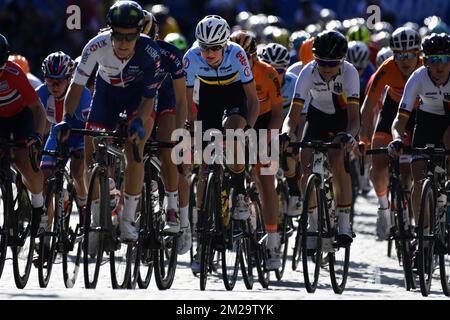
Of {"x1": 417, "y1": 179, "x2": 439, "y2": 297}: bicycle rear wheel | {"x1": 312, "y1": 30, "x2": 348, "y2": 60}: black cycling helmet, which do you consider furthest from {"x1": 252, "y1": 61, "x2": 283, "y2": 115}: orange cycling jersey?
{"x1": 417, "y1": 179, "x2": 439, "y2": 297}: bicycle rear wheel

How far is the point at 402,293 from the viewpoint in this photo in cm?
1217

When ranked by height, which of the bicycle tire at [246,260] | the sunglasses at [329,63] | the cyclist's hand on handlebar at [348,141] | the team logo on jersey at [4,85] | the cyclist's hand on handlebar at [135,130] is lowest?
the bicycle tire at [246,260]

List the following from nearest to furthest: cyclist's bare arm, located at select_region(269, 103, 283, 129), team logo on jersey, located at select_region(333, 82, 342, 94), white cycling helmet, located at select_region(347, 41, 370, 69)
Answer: team logo on jersey, located at select_region(333, 82, 342, 94) → cyclist's bare arm, located at select_region(269, 103, 283, 129) → white cycling helmet, located at select_region(347, 41, 370, 69)

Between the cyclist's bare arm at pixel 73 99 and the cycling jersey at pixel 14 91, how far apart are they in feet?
1.58

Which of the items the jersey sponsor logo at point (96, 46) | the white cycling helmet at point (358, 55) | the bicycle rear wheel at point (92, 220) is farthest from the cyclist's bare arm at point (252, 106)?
the white cycling helmet at point (358, 55)

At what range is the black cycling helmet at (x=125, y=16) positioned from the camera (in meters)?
11.2

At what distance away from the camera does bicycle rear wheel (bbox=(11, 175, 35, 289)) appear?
11.6 meters

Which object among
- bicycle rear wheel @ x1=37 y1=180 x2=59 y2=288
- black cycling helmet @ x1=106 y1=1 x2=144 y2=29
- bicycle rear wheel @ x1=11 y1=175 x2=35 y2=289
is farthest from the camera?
bicycle rear wheel @ x1=37 y1=180 x2=59 y2=288

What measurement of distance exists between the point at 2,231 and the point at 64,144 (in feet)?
2.74

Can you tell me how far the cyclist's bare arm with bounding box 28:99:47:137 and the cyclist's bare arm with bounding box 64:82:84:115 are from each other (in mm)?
329

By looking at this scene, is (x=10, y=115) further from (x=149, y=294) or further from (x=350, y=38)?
(x=350, y=38)

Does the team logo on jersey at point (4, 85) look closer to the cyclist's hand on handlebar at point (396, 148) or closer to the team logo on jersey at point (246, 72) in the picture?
the team logo on jersey at point (246, 72)

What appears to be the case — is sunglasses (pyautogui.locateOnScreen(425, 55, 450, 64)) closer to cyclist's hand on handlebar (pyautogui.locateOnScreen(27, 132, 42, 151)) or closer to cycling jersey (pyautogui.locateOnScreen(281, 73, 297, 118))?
cyclist's hand on handlebar (pyautogui.locateOnScreen(27, 132, 42, 151))

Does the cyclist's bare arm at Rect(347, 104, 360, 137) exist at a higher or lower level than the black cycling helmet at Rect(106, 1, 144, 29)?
lower
